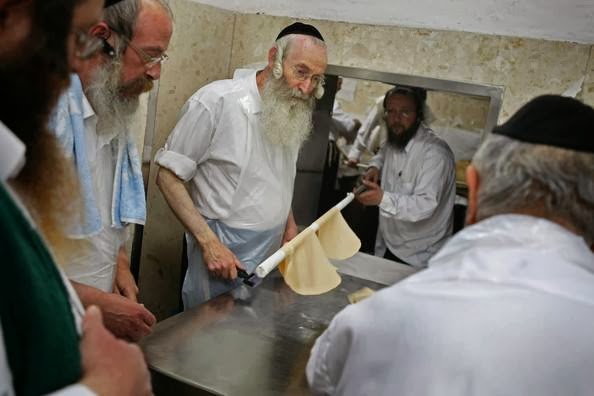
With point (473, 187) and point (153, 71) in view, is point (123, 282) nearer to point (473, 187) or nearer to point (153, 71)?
point (153, 71)

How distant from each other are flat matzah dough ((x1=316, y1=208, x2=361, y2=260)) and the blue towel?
0.65 m

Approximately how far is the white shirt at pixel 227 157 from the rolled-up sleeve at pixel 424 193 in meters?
0.49

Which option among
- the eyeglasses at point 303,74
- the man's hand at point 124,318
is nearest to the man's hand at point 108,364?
the man's hand at point 124,318

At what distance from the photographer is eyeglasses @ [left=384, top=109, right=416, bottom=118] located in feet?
6.32

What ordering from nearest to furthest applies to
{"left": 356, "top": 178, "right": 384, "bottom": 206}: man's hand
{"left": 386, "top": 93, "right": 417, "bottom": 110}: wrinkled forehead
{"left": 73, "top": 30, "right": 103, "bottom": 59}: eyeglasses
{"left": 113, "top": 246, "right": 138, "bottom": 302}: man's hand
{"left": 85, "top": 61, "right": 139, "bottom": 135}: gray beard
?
{"left": 73, "top": 30, "right": 103, "bottom": 59}: eyeglasses
{"left": 85, "top": 61, "right": 139, "bottom": 135}: gray beard
{"left": 113, "top": 246, "right": 138, "bottom": 302}: man's hand
{"left": 386, "top": 93, "right": 417, "bottom": 110}: wrinkled forehead
{"left": 356, "top": 178, "right": 384, "bottom": 206}: man's hand

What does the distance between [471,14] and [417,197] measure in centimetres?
68

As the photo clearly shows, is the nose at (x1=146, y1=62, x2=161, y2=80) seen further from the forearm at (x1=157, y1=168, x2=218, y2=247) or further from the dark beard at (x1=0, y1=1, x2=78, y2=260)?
the dark beard at (x1=0, y1=1, x2=78, y2=260)

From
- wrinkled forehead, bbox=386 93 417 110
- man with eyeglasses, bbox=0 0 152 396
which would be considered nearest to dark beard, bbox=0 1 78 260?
man with eyeglasses, bbox=0 0 152 396

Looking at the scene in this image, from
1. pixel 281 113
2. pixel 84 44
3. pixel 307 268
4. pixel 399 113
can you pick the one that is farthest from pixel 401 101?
pixel 84 44

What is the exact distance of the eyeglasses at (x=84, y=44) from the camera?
59 centimetres

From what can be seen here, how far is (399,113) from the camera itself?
1.94m

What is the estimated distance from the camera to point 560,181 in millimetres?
686

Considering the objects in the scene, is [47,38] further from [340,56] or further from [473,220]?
[340,56]

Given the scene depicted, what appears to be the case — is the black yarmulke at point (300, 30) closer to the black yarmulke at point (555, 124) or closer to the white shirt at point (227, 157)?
the white shirt at point (227, 157)
